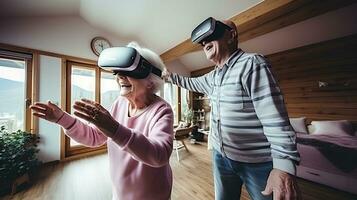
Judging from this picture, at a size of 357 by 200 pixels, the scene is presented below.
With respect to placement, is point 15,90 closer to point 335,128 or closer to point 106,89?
point 106,89

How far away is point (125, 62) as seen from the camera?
639 mm

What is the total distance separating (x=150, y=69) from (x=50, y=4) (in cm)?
311

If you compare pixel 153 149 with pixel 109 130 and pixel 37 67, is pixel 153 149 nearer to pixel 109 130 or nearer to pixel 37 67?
pixel 109 130

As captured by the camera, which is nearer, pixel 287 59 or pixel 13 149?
pixel 13 149

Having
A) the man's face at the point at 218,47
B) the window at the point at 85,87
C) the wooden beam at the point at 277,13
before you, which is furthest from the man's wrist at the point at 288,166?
the window at the point at 85,87

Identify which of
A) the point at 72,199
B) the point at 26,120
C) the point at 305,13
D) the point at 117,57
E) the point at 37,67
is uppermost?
the point at 305,13

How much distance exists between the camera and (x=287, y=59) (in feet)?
11.7

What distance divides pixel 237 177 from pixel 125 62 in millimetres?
819

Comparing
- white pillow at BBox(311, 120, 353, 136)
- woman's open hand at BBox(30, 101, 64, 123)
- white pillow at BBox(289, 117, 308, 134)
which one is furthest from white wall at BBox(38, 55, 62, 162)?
white pillow at BBox(311, 120, 353, 136)

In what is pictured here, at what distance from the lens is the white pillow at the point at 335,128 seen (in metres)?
2.54

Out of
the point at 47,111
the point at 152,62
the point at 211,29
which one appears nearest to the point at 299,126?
the point at 211,29

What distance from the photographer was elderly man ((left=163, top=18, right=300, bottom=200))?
1.85 ft

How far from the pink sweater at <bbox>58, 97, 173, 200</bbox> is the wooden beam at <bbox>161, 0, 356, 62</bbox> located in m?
2.21

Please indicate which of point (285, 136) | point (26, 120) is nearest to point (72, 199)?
point (26, 120)
